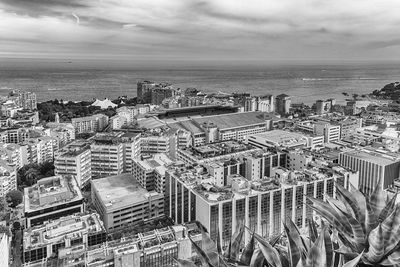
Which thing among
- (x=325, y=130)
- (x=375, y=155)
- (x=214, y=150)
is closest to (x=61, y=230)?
(x=214, y=150)

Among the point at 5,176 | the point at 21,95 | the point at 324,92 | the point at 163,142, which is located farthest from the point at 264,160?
the point at 324,92

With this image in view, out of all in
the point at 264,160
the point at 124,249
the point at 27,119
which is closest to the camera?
the point at 124,249

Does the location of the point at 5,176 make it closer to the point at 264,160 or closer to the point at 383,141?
the point at 264,160

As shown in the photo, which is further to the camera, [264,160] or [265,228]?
[264,160]

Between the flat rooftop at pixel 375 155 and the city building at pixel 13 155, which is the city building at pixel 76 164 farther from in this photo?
the flat rooftop at pixel 375 155

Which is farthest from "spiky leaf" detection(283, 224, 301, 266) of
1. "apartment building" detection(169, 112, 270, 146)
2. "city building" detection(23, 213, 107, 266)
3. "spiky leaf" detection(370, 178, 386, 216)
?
"apartment building" detection(169, 112, 270, 146)

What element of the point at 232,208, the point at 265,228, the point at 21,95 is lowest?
the point at 265,228

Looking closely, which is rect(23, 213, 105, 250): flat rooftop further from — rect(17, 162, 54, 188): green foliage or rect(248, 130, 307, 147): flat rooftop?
rect(248, 130, 307, 147): flat rooftop
